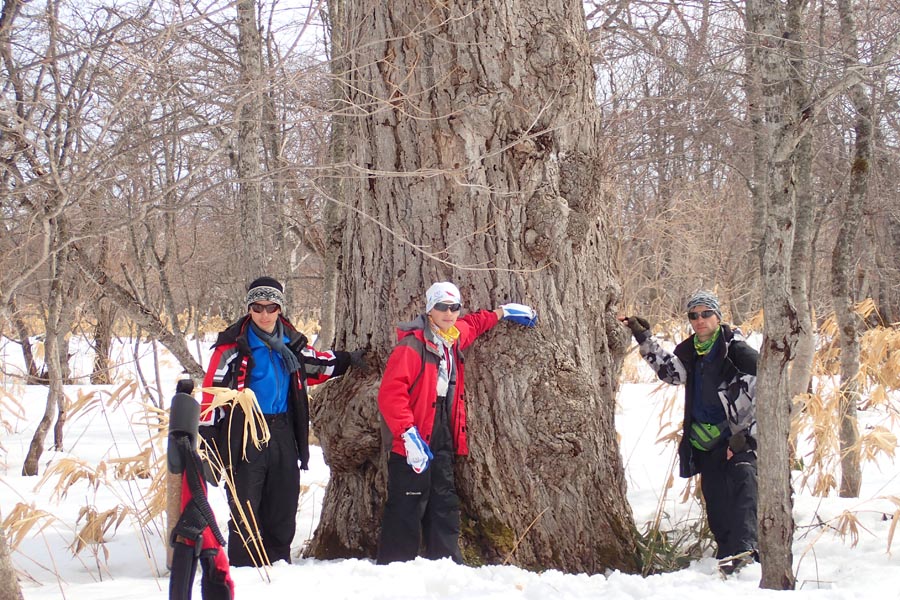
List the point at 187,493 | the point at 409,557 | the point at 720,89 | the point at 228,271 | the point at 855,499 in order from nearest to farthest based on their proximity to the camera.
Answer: the point at 187,493
the point at 409,557
the point at 855,499
the point at 720,89
the point at 228,271

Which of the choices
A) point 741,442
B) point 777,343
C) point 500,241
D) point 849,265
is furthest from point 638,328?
point 849,265

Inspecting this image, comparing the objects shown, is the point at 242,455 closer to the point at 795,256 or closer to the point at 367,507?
the point at 367,507

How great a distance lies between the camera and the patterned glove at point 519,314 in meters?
3.75

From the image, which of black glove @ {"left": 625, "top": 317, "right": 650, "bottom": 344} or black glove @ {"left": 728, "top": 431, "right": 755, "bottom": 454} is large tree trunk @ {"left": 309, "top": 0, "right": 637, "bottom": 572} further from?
black glove @ {"left": 728, "top": 431, "right": 755, "bottom": 454}

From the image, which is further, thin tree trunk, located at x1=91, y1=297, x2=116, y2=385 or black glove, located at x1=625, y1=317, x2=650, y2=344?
thin tree trunk, located at x1=91, y1=297, x2=116, y2=385

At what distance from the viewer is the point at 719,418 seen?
4074 mm

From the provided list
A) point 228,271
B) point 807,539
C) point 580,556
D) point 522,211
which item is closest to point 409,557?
point 580,556

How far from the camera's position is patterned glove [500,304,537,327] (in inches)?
148

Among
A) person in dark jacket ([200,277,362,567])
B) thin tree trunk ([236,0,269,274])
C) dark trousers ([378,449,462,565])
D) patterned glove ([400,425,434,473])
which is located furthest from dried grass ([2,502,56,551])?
thin tree trunk ([236,0,269,274])

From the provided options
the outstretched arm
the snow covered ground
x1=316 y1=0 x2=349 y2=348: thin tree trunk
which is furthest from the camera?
x1=316 y1=0 x2=349 y2=348: thin tree trunk

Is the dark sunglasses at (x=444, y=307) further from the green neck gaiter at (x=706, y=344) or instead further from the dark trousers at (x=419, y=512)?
the green neck gaiter at (x=706, y=344)

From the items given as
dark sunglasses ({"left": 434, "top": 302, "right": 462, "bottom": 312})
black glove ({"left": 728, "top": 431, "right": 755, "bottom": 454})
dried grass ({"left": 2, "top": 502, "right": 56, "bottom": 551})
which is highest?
dark sunglasses ({"left": 434, "top": 302, "right": 462, "bottom": 312})

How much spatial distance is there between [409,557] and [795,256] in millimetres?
2850

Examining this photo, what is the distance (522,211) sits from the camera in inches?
150
